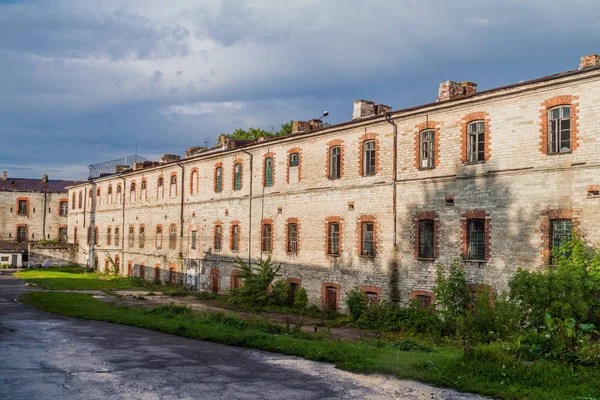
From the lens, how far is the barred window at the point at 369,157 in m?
23.8

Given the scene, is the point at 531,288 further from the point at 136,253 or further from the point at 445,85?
the point at 136,253

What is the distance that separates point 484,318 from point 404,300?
636 centimetres

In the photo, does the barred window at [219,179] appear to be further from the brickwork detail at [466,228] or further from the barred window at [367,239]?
the brickwork detail at [466,228]

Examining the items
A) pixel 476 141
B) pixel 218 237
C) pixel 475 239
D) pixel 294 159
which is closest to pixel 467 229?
pixel 475 239

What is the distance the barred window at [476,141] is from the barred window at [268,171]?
12.0 metres

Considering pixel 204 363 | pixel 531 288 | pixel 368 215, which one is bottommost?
pixel 204 363

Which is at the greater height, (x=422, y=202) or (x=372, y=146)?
(x=372, y=146)

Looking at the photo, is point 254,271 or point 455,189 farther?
point 254,271

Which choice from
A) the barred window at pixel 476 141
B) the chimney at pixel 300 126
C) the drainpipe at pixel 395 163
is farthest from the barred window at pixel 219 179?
the barred window at pixel 476 141

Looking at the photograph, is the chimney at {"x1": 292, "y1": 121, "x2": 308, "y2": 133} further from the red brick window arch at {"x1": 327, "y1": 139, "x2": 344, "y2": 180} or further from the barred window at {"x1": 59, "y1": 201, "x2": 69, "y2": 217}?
the barred window at {"x1": 59, "y1": 201, "x2": 69, "y2": 217}

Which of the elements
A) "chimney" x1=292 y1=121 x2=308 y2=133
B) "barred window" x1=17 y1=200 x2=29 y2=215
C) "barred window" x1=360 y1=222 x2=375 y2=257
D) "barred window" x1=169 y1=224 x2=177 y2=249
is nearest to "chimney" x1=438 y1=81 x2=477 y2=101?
"barred window" x1=360 y1=222 x2=375 y2=257

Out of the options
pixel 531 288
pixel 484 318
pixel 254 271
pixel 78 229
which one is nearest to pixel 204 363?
pixel 484 318

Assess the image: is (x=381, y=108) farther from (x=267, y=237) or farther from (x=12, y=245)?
(x=12, y=245)

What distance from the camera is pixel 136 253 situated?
145ft
